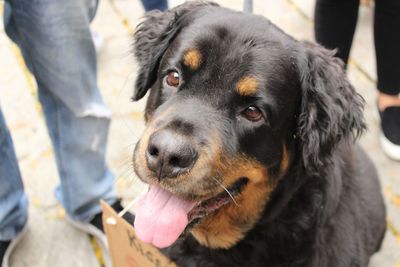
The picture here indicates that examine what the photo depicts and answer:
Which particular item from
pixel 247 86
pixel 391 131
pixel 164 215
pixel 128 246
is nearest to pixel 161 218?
pixel 164 215

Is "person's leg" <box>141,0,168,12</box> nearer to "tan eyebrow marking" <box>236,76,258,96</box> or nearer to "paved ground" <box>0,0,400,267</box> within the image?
"paved ground" <box>0,0,400,267</box>

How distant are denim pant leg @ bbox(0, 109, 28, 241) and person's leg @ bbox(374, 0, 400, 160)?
2.50 meters

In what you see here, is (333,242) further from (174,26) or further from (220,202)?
(174,26)

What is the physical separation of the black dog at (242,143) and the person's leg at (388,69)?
1371 millimetres

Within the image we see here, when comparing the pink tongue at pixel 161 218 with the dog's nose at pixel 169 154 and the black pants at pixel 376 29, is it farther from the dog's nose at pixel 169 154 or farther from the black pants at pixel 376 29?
the black pants at pixel 376 29

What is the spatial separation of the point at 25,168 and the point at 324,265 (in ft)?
7.68

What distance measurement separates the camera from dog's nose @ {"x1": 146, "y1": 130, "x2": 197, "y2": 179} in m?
1.83

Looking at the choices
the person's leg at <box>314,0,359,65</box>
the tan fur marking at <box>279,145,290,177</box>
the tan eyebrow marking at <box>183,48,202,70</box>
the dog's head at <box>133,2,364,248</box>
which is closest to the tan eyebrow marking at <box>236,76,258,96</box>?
the dog's head at <box>133,2,364,248</box>

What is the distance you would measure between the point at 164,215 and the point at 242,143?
0.42 meters

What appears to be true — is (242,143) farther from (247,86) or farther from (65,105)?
(65,105)

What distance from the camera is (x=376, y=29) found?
3.53 meters

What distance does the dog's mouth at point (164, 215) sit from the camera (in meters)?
2.02

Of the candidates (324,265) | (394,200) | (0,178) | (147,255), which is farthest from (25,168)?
(394,200)

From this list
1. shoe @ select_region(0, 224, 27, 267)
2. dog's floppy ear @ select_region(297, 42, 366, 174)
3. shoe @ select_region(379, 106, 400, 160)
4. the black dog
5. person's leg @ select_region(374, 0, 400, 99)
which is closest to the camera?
the black dog
